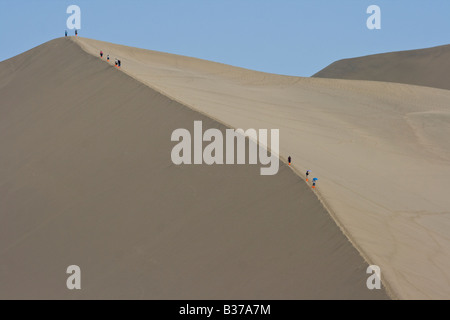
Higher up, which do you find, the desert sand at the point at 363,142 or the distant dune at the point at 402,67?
the distant dune at the point at 402,67

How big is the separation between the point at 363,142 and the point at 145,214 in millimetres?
10002

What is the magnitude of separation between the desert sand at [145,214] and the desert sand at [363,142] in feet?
1.01

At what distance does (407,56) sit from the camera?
253 ft

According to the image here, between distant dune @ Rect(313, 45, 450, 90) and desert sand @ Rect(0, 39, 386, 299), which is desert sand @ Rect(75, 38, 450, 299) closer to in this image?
desert sand @ Rect(0, 39, 386, 299)

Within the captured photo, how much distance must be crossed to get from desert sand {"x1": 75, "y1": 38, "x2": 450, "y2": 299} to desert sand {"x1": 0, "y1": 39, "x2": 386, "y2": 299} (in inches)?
12.2

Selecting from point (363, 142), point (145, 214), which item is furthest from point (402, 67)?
point (145, 214)

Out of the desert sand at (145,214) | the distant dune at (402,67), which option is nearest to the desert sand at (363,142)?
the desert sand at (145,214)

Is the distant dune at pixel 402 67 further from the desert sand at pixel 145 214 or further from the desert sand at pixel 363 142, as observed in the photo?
the desert sand at pixel 145 214

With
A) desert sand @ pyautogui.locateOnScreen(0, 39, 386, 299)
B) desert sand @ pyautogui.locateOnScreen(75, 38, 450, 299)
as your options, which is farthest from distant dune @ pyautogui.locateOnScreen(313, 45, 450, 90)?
desert sand @ pyautogui.locateOnScreen(0, 39, 386, 299)

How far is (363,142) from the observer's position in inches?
843

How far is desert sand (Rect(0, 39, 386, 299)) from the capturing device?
11.1 meters

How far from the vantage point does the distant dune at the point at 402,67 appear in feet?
234

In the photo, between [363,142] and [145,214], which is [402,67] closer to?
[363,142]
